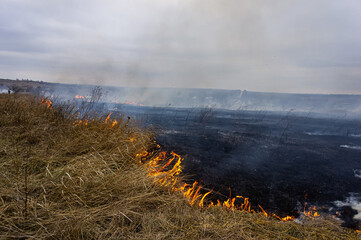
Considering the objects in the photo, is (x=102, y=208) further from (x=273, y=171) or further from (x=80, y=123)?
(x=273, y=171)

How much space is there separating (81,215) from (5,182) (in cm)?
122

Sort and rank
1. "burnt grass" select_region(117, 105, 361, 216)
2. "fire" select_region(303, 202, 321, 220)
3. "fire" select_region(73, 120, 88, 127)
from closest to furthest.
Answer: "fire" select_region(303, 202, 321, 220), "fire" select_region(73, 120, 88, 127), "burnt grass" select_region(117, 105, 361, 216)

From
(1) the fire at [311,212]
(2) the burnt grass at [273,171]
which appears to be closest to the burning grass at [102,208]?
(1) the fire at [311,212]

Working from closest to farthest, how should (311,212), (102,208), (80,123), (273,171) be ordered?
(102,208) → (311,212) → (80,123) → (273,171)

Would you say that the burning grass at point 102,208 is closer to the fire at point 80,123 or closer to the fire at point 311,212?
the fire at point 80,123

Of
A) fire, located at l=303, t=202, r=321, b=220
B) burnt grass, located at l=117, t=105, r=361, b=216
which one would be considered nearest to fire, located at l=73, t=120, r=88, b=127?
burnt grass, located at l=117, t=105, r=361, b=216

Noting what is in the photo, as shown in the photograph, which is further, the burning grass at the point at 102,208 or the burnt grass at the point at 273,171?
the burnt grass at the point at 273,171

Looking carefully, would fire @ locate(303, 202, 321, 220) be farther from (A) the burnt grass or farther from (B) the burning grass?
(B) the burning grass

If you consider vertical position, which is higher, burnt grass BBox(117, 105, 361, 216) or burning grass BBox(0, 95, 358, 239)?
burning grass BBox(0, 95, 358, 239)

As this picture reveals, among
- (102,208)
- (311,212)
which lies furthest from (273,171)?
(102,208)

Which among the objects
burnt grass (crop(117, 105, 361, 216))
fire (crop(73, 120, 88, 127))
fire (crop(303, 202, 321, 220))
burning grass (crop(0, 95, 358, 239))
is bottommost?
fire (crop(303, 202, 321, 220))

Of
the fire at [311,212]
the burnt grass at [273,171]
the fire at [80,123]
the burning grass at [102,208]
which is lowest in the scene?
the fire at [311,212]

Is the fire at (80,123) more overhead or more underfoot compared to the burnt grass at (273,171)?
more overhead

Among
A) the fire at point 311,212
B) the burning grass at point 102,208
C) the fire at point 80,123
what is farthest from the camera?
the fire at point 80,123
